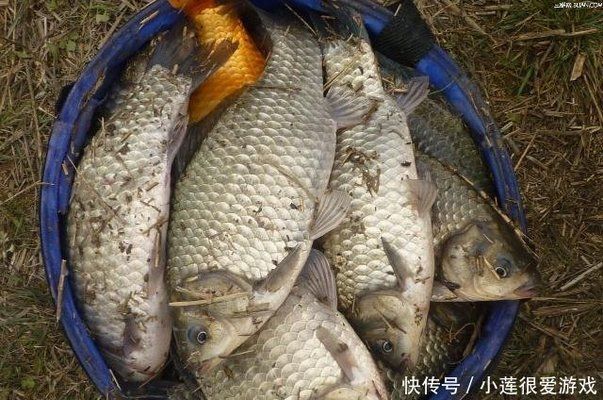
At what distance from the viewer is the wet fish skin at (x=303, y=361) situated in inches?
76.8

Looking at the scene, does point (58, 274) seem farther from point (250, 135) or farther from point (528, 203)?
point (528, 203)

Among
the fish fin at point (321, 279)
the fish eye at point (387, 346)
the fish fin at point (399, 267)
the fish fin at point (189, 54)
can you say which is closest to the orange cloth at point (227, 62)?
the fish fin at point (189, 54)

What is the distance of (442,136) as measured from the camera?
2.39 metres

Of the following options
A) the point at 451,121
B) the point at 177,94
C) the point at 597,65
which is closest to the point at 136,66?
the point at 177,94

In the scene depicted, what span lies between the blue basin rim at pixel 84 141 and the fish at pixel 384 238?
0.33 m

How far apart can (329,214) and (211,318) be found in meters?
0.46

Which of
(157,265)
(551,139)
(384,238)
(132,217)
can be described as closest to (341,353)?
(384,238)

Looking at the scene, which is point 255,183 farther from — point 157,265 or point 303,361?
point 303,361

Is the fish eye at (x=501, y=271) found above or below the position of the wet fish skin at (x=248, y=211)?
below

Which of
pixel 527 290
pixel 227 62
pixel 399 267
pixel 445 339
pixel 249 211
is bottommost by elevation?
pixel 445 339

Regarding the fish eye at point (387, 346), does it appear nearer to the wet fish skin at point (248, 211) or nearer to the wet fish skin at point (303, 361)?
the wet fish skin at point (303, 361)

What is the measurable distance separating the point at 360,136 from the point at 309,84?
9.2 inches

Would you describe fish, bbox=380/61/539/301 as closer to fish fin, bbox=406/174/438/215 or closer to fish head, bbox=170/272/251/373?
fish fin, bbox=406/174/438/215

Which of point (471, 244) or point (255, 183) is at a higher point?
point (255, 183)
